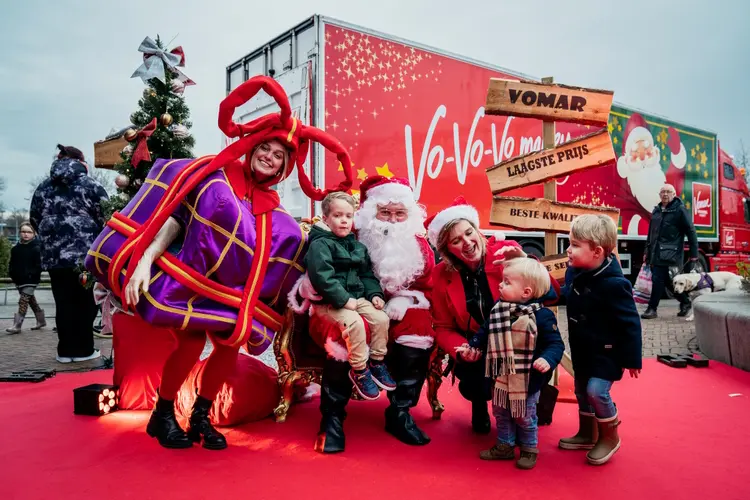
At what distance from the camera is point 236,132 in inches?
105

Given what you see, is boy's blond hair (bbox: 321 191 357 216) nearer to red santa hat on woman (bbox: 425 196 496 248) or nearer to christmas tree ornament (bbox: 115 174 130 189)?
red santa hat on woman (bbox: 425 196 496 248)

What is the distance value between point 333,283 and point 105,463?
52.8 inches

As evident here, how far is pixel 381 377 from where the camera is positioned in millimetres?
2654

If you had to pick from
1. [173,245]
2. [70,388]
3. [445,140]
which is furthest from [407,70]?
[70,388]

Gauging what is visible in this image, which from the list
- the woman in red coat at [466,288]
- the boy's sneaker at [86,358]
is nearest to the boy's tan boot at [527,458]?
the woman in red coat at [466,288]

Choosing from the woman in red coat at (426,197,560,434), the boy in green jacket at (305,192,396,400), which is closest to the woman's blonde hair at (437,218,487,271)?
the woman in red coat at (426,197,560,434)

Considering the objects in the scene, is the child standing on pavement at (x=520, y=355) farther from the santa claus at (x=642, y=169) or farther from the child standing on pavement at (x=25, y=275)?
the santa claus at (x=642, y=169)

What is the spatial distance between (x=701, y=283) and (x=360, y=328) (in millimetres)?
7135

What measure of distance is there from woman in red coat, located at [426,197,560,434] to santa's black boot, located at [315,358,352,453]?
1.93 ft

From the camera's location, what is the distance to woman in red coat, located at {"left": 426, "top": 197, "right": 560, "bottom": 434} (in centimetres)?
280

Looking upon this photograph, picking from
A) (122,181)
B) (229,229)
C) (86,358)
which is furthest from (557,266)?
(86,358)

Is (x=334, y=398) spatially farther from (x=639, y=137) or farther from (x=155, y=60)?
(x=639, y=137)

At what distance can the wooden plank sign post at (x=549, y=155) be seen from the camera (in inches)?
145

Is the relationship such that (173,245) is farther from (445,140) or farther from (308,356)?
(445,140)
